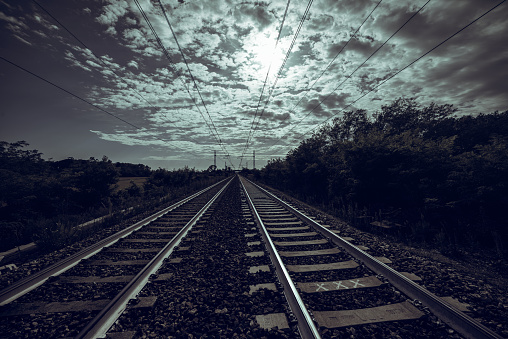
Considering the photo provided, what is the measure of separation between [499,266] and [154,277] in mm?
6784

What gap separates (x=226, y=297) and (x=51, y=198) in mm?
9627

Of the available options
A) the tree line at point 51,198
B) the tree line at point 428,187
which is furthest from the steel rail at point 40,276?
the tree line at point 428,187

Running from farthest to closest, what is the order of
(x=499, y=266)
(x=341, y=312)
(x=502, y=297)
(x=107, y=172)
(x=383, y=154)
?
(x=107, y=172), (x=383, y=154), (x=499, y=266), (x=502, y=297), (x=341, y=312)

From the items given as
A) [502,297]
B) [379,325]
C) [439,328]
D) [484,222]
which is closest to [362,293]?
[379,325]

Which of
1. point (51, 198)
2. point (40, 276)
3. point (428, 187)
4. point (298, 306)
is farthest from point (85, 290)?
point (428, 187)

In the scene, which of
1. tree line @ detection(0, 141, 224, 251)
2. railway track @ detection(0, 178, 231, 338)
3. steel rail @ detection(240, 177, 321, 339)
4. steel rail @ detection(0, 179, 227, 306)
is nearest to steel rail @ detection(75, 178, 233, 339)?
railway track @ detection(0, 178, 231, 338)

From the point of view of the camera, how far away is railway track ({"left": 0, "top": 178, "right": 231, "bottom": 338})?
2398mm

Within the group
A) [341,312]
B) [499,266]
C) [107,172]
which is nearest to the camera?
[341,312]

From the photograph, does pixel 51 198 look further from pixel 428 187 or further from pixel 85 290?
pixel 428 187

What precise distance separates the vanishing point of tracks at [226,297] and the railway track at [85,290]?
0.04 feet

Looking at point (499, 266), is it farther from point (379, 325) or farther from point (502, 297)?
point (379, 325)

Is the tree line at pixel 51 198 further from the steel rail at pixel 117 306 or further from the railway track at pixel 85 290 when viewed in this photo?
the steel rail at pixel 117 306

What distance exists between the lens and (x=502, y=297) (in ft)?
9.57

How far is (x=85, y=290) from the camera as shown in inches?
124
